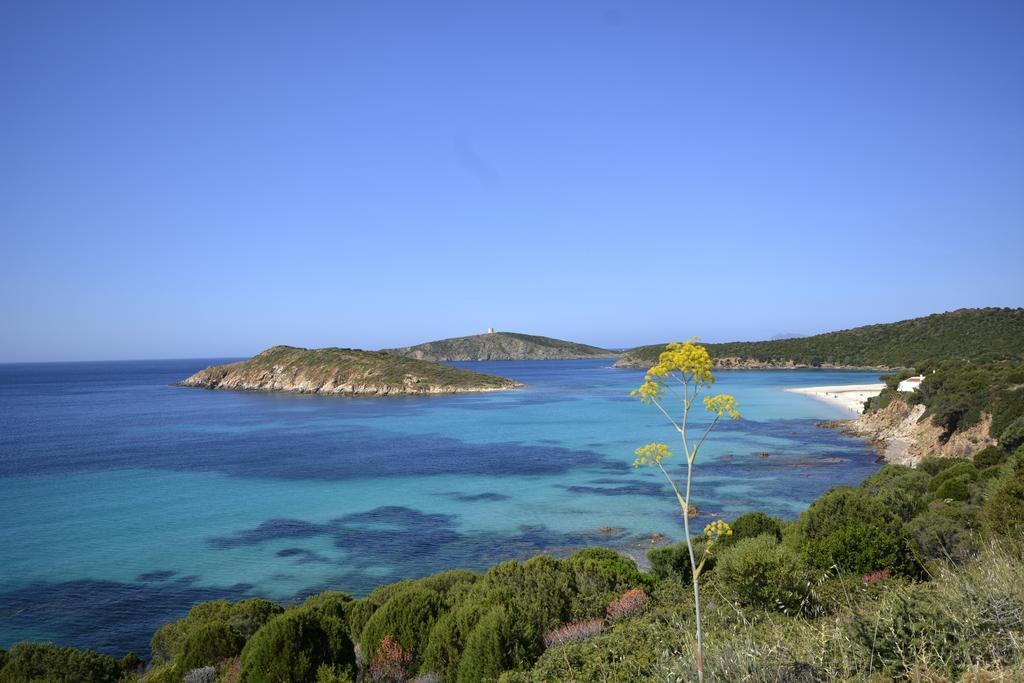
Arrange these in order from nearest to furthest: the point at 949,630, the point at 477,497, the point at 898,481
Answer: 1. the point at 949,630
2. the point at 898,481
3. the point at 477,497

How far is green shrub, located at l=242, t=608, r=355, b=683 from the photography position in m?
9.36

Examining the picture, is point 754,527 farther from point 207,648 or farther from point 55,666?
point 55,666

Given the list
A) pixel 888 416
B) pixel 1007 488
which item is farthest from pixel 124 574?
pixel 888 416

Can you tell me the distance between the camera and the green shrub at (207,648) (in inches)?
439

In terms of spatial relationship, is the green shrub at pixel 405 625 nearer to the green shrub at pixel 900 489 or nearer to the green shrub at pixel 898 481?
the green shrub at pixel 900 489

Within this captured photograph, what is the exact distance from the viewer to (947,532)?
14.4 meters

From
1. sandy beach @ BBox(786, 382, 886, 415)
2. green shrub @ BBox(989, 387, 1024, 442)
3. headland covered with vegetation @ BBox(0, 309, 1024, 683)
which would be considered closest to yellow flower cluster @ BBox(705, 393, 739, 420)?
headland covered with vegetation @ BBox(0, 309, 1024, 683)

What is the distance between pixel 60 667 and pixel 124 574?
414 inches

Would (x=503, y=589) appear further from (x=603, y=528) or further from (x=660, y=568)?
(x=603, y=528)

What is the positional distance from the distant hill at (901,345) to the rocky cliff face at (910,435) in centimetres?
2063

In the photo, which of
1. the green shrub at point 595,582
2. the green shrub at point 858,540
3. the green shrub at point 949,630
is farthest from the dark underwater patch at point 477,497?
the green shrub at point 949,630

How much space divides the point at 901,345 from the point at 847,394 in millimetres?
59453

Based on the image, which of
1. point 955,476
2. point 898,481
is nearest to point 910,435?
point 898,481

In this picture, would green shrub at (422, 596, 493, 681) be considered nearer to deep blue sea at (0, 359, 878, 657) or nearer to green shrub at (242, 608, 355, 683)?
green shrub at (242, 608, 355, 683)
